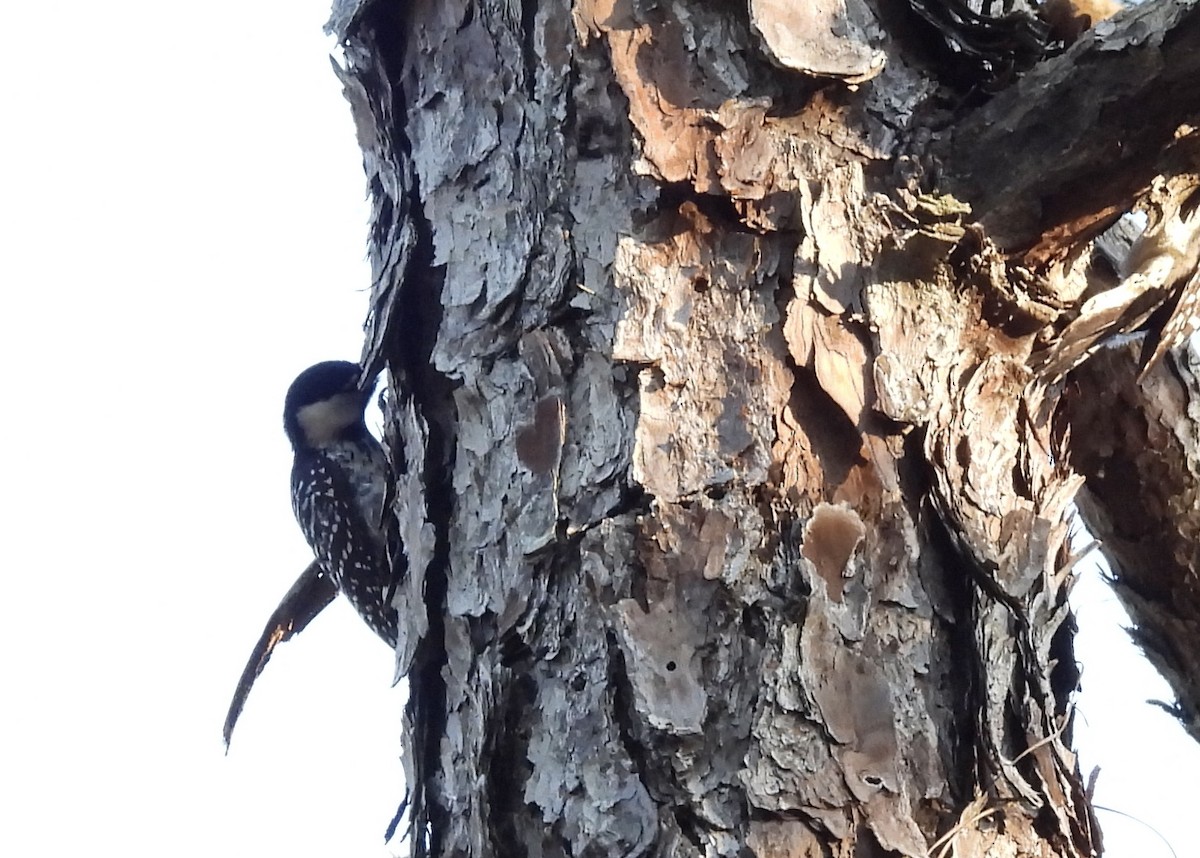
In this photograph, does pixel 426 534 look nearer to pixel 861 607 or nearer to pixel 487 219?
pixel 487 219

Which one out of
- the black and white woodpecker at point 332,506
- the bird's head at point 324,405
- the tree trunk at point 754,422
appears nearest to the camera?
the tree trunk at point 754,422

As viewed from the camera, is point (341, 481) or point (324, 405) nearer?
point (341, 481)

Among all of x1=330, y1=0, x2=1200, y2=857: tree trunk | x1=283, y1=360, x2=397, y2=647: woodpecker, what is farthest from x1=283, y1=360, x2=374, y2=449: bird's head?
x1=330, y1=0, x2=1200, y2=857: tree trunk

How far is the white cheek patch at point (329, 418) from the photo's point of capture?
2.73 m

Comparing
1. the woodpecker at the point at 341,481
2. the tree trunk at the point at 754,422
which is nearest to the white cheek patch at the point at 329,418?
the woodpecker at the point at 341,481

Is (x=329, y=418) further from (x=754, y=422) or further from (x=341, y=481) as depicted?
(x=754, y=422)

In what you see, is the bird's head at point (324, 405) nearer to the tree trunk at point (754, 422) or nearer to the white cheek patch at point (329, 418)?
the white cheek patch at point (329, 418)

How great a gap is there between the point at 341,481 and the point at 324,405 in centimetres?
23

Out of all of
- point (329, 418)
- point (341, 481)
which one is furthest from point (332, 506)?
point (329, 418)

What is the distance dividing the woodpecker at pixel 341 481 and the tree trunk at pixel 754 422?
115 centimetres

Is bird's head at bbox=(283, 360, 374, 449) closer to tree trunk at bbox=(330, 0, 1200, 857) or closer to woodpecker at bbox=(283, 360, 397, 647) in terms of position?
woodpecker at bbox=(283, 360, 397, 647)

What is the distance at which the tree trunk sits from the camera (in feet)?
3.35

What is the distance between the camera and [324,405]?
9.11 feet

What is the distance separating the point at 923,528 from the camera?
1.10 m
